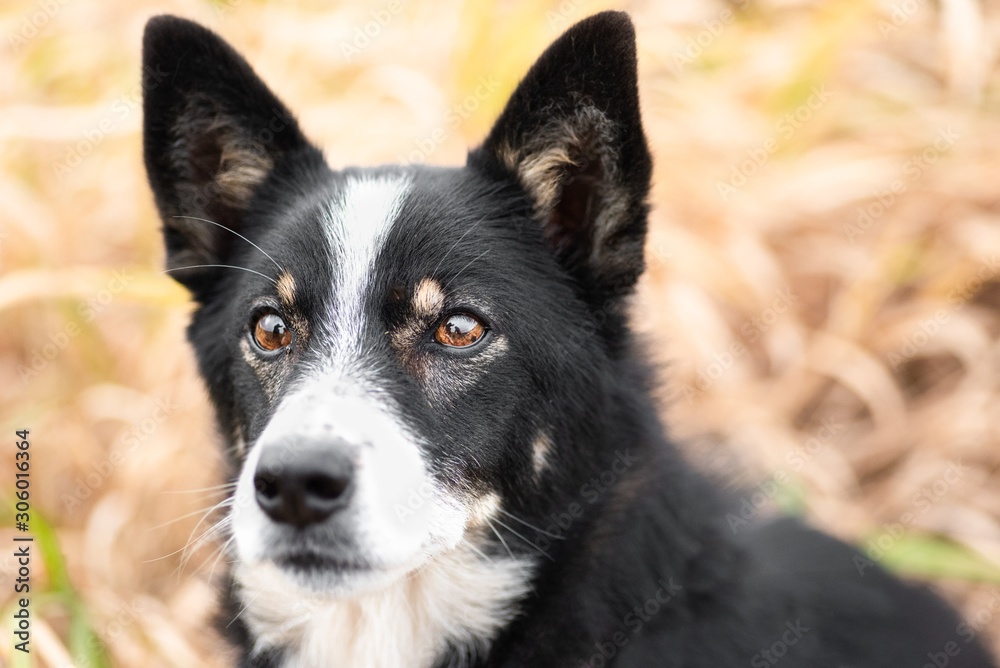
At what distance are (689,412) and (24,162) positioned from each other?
4.01 metres

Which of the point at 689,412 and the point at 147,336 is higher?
the point at 689,412

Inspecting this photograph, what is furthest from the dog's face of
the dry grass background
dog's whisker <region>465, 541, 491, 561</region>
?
the dry grass background

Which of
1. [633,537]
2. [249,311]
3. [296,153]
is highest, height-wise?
[296,153]

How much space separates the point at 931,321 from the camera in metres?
4.56

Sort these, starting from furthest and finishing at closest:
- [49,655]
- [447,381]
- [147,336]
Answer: [147,336], [49,655], [447,381]

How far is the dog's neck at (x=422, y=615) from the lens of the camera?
2328mm

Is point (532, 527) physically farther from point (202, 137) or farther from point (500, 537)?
point (202, 137)

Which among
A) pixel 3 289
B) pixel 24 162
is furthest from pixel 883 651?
pixel 24 162

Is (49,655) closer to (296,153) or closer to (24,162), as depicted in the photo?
(296,153)

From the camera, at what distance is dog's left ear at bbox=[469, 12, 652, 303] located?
212 cm

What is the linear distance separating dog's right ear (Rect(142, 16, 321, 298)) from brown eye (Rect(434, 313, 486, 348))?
0.83 meters

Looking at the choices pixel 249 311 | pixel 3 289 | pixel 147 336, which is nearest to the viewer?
pixel 249 311

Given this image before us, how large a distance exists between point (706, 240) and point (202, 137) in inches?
127

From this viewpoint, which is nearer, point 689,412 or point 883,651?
point 883,651
